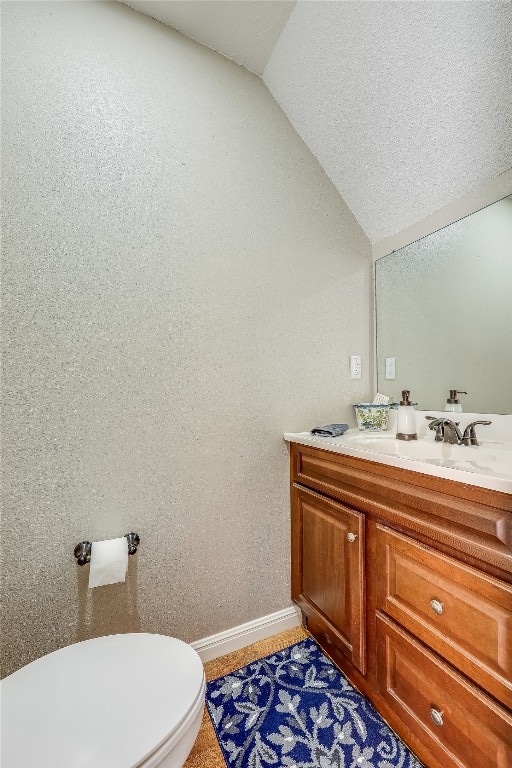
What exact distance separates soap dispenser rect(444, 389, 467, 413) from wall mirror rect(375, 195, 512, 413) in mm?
19

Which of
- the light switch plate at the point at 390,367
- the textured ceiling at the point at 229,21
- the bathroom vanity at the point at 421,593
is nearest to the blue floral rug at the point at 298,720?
the bathroom vanity at the point at 421,593

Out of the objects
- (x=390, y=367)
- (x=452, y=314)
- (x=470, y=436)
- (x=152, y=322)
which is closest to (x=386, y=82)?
(x=452, y=314)

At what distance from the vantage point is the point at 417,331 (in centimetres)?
164

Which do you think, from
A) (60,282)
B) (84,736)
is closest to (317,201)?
(60,282)

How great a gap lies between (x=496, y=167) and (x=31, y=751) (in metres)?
2.05

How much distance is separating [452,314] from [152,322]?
127 cm

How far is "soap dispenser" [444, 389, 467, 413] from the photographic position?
4.75 ft

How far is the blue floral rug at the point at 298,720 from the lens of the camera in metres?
1.03

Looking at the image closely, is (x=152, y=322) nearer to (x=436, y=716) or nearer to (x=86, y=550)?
(x=86, y=550)

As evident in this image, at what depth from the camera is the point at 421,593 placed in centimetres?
93

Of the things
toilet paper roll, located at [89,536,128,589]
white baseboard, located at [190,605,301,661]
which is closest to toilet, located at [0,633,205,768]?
toilet paper roll, located at [89,536,128,589]

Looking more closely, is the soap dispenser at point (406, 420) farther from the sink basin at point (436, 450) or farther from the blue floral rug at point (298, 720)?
the blue floral rug at point (298, 720)

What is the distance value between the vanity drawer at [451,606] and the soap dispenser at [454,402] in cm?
69

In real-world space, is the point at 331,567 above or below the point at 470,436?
below
